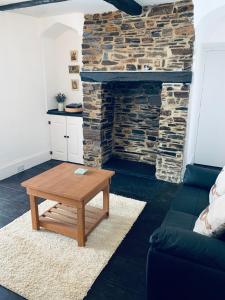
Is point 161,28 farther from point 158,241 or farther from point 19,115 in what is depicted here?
point 158,241

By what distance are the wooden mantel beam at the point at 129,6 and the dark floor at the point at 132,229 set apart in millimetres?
2537

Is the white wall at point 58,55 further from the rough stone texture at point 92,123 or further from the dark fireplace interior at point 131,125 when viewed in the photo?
the dark fireplace interior at point 131,125

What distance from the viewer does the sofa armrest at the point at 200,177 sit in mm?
2699

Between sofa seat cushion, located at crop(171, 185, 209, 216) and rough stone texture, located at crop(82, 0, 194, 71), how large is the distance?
6.10 feet

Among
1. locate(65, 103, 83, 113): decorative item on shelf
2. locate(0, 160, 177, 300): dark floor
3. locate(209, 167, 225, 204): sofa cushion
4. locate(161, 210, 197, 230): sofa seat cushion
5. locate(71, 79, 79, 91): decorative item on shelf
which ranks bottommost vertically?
locate(0, 160, 177, 300): dark floor

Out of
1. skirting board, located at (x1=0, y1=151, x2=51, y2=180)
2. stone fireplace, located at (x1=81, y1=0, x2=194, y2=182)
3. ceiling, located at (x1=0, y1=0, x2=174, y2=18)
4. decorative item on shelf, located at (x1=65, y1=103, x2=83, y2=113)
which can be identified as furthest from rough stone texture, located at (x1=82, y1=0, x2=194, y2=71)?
skirting board, located at (x1=0, y1=151, x2=51, y2=180)

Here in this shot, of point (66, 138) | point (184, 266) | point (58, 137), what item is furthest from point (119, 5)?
point (184, 266)

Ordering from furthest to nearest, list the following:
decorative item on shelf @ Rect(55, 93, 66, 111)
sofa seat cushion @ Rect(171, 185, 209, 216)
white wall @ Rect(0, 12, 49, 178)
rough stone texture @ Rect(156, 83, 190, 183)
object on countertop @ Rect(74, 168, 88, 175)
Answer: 1. decorative item on shelf @ Rect(55, 93, 66, 111)
2. white wall @ Rect(0, 12, 49, 178)
3. rough stone texture @ Rect(156, 83, 190, 183)
4. object on countertop @ Rect(74, 168, 88, 175)
5. sofa seat cushion @ Rect(171, 185, 209, 216)

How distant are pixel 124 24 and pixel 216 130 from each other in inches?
96.5

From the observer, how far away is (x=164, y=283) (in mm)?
1682

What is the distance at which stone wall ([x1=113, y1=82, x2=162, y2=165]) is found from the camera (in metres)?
4.47

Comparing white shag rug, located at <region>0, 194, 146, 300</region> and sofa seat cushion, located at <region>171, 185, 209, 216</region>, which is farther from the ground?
sofa seat cushion, located at <region>171, 185, 209, 216</region>

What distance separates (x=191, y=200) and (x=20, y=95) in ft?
→ 11.0

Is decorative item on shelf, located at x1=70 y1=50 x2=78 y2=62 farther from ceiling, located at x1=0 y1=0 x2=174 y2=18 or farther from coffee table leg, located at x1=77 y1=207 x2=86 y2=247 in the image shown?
coffee table leg, located at x1=77 y1=207 x2=86 y2=247
